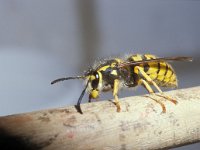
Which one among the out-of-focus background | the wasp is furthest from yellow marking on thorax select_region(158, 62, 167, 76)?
the out-of-focus background

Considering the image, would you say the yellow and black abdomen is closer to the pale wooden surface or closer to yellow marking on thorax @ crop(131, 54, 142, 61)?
yellow marking on thorax @ crop(131, 54, 142, 61)

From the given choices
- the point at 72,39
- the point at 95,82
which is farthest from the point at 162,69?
the point at 72,39

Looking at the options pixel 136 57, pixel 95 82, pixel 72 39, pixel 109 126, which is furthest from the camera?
pixel 72 39

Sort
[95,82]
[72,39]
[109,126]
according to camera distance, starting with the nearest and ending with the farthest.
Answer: [109,126], [95,82], [72,39]

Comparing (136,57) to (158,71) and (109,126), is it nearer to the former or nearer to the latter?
(158,71)

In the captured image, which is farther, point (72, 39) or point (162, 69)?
point (72, 39)

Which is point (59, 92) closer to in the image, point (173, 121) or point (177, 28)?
point (177, 28)

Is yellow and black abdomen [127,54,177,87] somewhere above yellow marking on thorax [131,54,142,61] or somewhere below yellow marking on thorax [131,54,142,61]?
below
